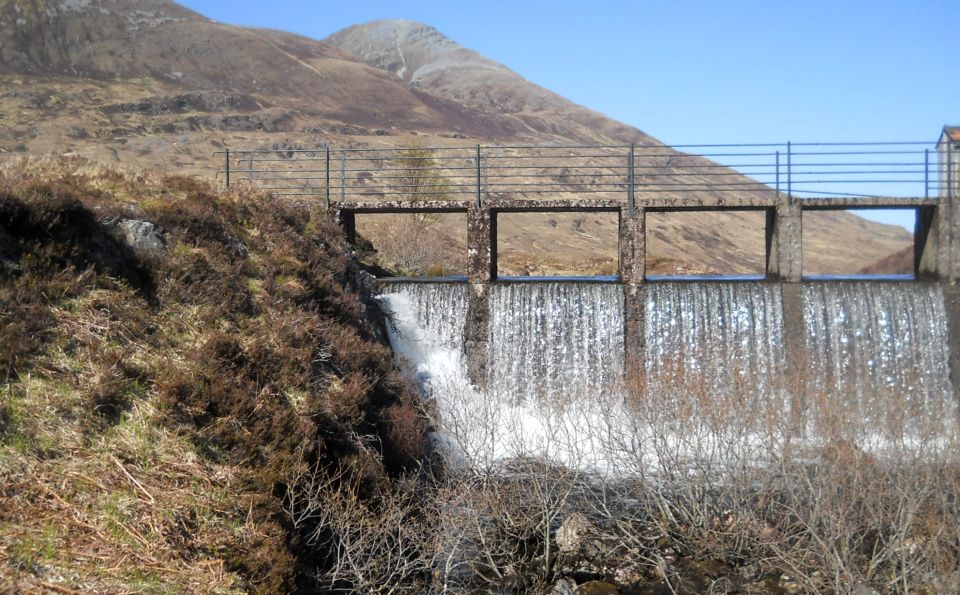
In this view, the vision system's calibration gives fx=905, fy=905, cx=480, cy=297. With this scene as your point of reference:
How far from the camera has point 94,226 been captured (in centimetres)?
1248

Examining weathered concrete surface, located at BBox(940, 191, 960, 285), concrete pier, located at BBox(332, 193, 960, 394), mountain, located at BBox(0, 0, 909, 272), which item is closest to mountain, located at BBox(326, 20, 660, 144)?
mountain, located at BBox(0, 0, 909, 272)

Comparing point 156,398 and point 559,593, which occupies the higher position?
point 156,398

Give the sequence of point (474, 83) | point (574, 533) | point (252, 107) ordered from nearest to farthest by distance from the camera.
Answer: point (574, 533) < point (252, 107) < point (474, 83)

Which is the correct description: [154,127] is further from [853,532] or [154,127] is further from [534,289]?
[853,532]

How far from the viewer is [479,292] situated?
65.7 ft

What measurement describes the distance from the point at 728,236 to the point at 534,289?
54.4 meters

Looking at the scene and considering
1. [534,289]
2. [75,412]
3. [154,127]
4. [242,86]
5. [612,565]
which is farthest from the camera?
[242,86]

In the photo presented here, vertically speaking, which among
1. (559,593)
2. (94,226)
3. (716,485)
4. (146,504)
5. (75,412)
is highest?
(94,226)

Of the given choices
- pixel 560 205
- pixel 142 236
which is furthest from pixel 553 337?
pixel 142 236

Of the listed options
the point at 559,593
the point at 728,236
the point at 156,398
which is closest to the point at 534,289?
the point at 559,593

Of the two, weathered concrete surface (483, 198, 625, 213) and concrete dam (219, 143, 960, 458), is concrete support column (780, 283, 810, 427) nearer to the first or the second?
concrete dam (219, 143, 960, 458)

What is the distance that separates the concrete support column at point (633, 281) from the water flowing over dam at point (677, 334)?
0.08 meters

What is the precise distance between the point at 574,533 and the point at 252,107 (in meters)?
64.9

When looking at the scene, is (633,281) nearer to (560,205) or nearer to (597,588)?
(560,205)
